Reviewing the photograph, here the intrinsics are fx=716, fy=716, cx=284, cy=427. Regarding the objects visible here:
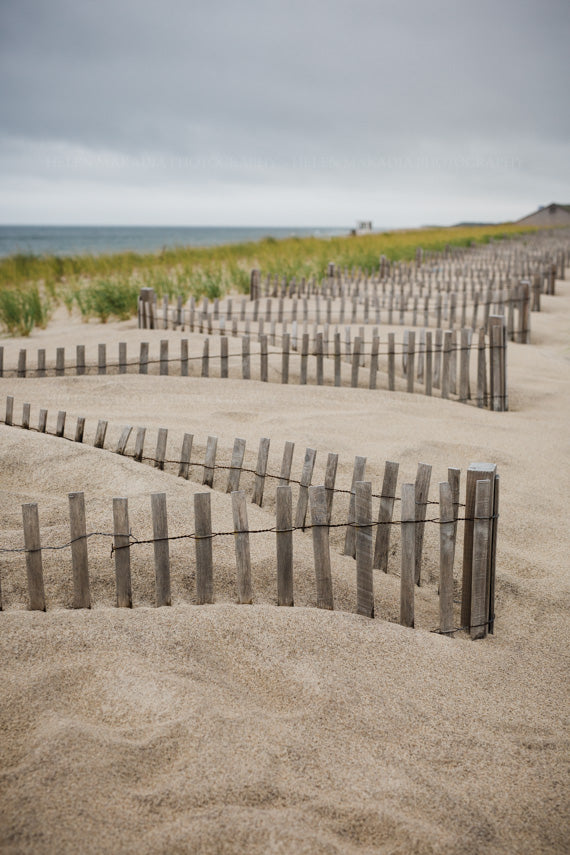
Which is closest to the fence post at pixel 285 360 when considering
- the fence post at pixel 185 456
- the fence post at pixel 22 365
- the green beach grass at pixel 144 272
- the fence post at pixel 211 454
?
the fence post at pixel 22 365

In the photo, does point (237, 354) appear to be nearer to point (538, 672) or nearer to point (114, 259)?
point (538, 672)

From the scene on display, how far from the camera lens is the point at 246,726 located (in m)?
2.28

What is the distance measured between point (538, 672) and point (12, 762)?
76.9 inches

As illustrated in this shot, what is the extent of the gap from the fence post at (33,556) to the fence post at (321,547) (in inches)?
43.3

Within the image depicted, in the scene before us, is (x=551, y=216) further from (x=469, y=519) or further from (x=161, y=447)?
(x=469, y=519)

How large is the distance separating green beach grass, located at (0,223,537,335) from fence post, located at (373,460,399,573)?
27.0 feet

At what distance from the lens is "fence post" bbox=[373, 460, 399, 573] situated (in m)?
3.42

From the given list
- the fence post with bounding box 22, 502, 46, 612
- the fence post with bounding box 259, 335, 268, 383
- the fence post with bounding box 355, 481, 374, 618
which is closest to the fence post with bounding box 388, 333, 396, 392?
the fence post with bounding box 259, 335, 268, 383

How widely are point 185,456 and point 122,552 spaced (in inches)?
59.8

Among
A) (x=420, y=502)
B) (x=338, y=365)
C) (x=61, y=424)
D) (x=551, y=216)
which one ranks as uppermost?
(x=551, y=216)

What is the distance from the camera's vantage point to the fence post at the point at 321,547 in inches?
115

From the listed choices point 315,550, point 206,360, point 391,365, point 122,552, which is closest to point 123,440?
point 122,552

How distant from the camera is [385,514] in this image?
353 cm

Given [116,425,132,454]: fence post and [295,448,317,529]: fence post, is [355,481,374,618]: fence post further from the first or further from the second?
[116,425,132,454]: fence post
